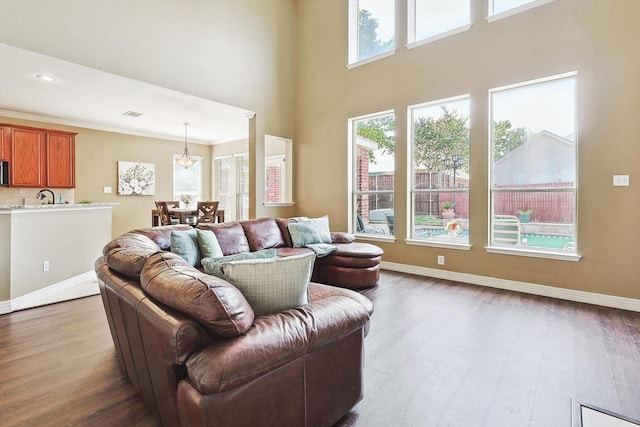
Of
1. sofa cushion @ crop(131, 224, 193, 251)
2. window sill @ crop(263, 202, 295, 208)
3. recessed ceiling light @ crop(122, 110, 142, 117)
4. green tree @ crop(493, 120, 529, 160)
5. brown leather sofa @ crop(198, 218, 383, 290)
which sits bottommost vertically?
brown leather sofa @ crop(198, 218, 383, 290)

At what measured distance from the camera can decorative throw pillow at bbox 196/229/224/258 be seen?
10.4ft

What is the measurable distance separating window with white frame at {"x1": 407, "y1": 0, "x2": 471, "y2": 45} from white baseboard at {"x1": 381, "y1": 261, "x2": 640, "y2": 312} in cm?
336

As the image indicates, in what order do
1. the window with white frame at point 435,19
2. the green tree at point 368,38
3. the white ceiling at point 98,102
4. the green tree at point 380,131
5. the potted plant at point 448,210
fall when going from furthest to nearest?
1. the green tree at point 368,38
2. the green tree at point 380,131
3. the potted plant at point 448,210
4. the window with white frame at point 435,19
5. the white ceiling at point 98,102

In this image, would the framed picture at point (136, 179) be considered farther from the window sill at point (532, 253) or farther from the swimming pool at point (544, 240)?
the swimming pool at point (544, 240)

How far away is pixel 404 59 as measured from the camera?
16.2 ft

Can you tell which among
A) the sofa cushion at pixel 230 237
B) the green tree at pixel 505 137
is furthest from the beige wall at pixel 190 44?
the green tree at pixel 505 137

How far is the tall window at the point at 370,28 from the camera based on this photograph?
17.1 feet

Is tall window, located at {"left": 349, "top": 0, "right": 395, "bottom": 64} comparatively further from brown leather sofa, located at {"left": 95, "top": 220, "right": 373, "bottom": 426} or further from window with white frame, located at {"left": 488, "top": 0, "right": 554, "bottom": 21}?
brown leather sofa, located at {"left": 95, "top": 220, "right": 373, "bottom": 426}

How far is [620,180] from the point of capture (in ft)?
11.0

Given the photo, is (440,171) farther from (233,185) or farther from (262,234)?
(233,185)

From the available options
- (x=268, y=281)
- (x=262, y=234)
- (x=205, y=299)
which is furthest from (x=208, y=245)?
(x=205, y=299)

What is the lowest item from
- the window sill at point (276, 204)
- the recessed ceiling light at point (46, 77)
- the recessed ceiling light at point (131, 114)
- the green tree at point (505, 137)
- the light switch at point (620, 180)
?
the window sill at point (276, 204)

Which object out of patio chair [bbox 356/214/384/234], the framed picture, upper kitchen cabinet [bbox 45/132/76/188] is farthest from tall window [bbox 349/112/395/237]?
upper kitchen cabinet [bbox 45/132/76/188]

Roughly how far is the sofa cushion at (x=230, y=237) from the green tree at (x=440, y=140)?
2867 mm
